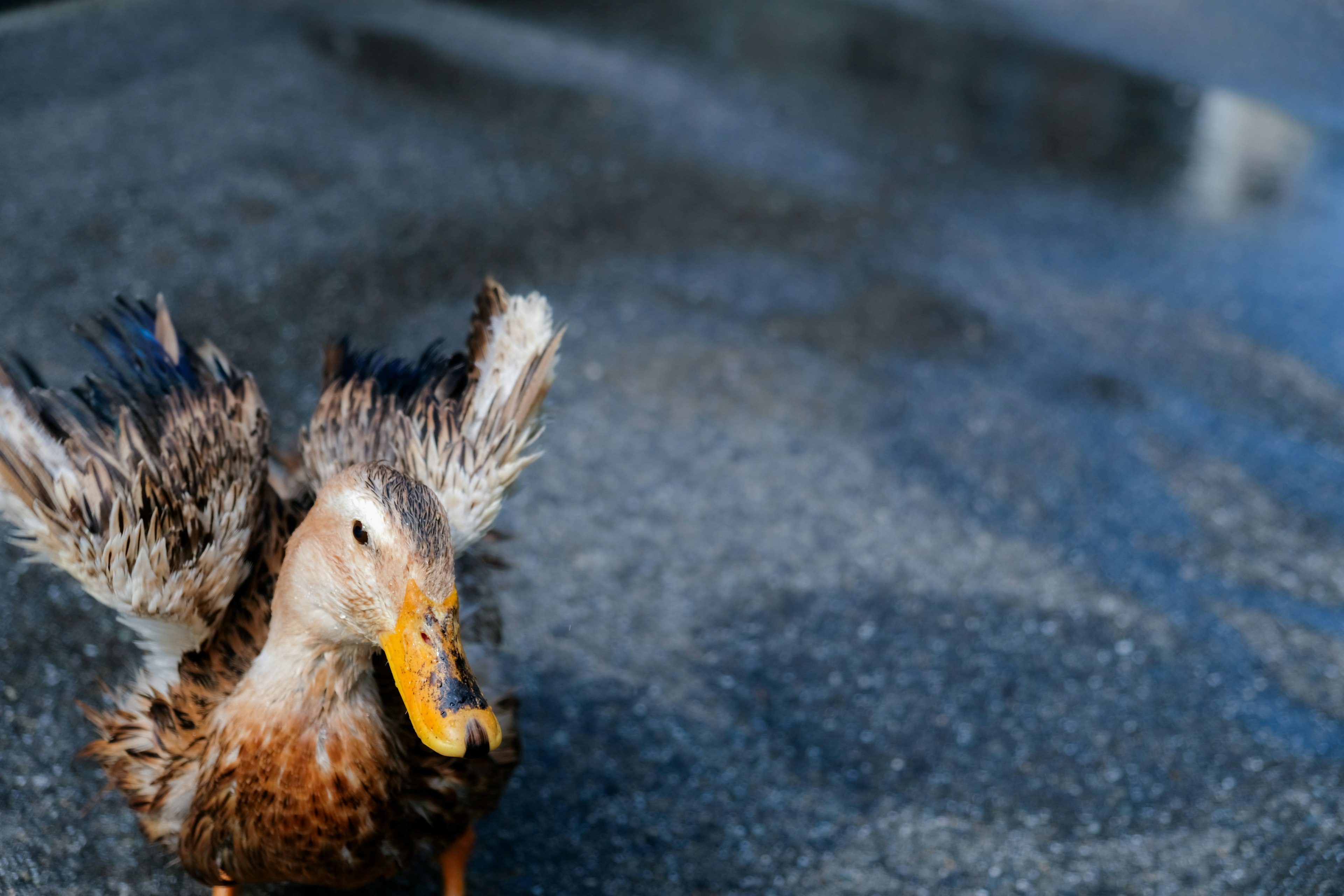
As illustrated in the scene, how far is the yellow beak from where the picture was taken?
188cm

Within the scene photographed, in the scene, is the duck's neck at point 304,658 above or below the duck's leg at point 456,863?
above

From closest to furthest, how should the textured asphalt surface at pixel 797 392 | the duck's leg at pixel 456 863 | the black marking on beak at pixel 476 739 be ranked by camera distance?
the black marking on beak at pixel 476 739, the duck's leg at pixel 456 863, the textured asphalt surface at pixel 797 392

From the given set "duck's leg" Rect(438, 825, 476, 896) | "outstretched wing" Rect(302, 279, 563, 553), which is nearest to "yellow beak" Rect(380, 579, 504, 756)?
"outstretched wing" Rect(302, 279, 563, 553)

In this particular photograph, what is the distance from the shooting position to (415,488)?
1.96 m

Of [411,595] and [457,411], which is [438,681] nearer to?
[411,595]

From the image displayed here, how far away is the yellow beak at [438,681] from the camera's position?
1.88 meters

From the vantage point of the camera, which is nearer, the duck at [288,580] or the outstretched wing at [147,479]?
the duck at [288,580]

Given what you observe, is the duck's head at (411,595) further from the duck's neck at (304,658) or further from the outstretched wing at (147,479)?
the outstretched wing at (147,479)

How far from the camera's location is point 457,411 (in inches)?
97.8


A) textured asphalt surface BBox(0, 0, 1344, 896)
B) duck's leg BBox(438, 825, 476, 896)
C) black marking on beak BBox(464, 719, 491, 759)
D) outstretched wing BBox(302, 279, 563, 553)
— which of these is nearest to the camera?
black marking on beak BBox(464, 719, 491, 759)

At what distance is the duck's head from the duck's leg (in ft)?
2.37

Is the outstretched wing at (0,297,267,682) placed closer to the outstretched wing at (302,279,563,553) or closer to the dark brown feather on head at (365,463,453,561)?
the outstretched wing at (302,279,563,553)

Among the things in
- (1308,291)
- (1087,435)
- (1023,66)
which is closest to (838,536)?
(1087,435)

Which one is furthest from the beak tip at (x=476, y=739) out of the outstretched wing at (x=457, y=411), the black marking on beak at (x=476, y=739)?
the outstretched wing at (x=457, y=411)
